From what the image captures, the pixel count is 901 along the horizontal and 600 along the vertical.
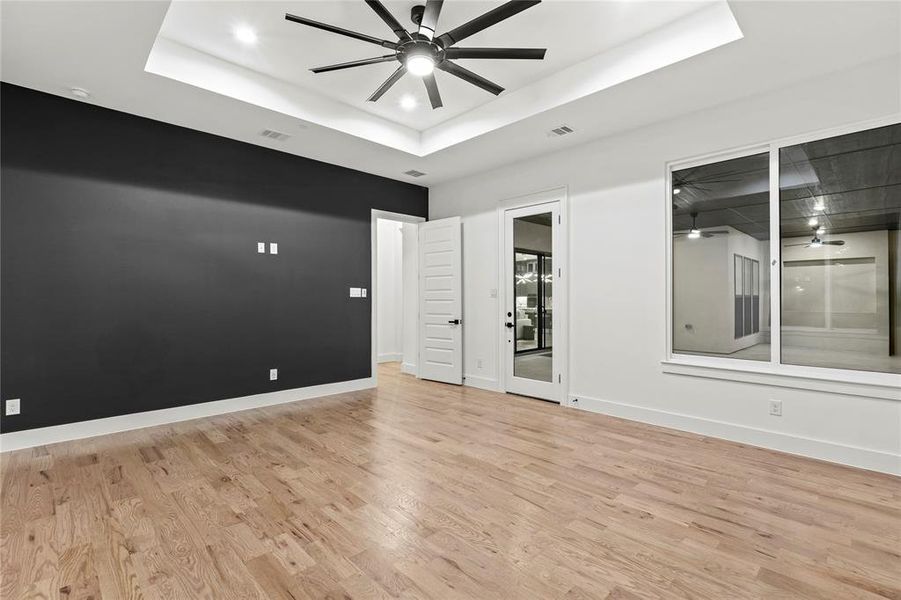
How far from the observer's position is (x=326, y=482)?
2.87m

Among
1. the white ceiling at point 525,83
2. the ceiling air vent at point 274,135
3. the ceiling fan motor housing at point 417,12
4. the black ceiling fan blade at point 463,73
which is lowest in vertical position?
the black ceiling fan blade at point 463,73

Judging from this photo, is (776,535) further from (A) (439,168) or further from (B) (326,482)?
(A) (439,168)

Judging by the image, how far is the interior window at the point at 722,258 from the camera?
147 inches

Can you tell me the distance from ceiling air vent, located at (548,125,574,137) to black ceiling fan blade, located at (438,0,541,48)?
1.86 metres

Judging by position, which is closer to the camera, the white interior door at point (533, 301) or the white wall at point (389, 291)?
the white interior door at point (533, 301)

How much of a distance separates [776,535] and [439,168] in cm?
495

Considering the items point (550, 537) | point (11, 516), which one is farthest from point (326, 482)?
point (11, 516)

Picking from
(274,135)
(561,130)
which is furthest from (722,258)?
(274,135)

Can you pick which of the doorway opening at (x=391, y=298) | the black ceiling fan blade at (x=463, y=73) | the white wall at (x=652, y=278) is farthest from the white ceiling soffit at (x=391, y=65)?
the doorway opening at (x=391, y=298)

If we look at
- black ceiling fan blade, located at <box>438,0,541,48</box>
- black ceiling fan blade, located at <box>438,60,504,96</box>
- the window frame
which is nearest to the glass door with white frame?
the window frame

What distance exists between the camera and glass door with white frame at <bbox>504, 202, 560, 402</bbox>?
512 cm

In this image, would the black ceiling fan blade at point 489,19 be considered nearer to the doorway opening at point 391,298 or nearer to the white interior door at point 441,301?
the white interior door at point 441,301

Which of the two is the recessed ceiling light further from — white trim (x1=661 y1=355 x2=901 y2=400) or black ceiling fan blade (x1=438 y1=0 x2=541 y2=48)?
white trim (x1=661 y1=355 x2=901 y2=400)

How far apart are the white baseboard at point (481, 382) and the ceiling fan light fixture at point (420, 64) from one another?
3.92m
